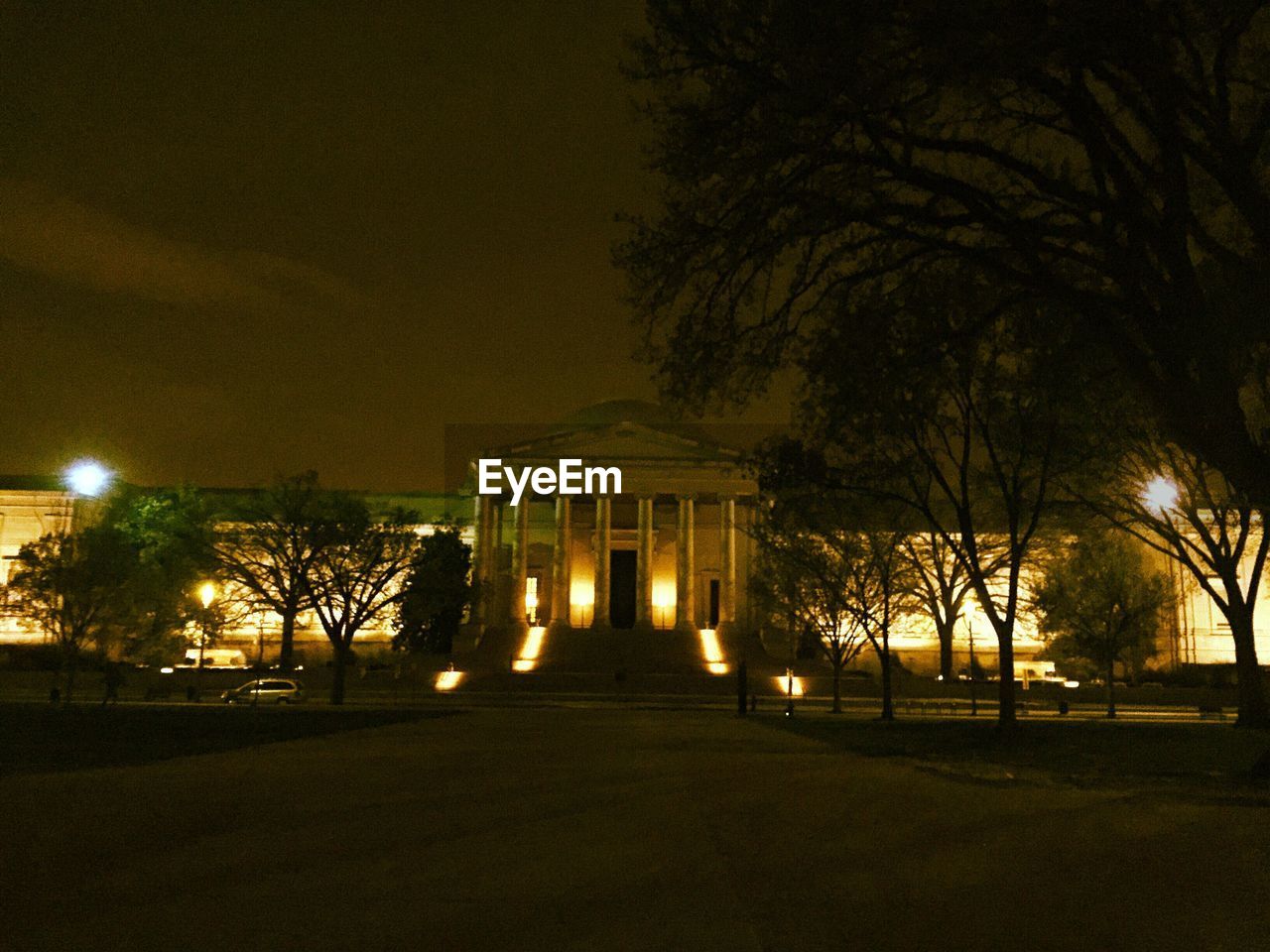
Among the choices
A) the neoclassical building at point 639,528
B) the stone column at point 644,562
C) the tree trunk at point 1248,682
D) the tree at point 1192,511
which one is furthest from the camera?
the stone column at point 644,562

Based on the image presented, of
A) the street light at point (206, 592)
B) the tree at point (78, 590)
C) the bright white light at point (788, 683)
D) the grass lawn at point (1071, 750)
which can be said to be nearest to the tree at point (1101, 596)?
the bright white light at point (788, 683)

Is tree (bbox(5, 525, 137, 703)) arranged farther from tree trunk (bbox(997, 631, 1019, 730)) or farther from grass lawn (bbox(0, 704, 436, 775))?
tree trunk (bbox(997, 631, 1019, 730))

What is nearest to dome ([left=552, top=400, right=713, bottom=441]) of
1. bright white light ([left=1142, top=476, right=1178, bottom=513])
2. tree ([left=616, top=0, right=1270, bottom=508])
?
bright white light ([left=1142, top=476, right=1178, bottom=513])

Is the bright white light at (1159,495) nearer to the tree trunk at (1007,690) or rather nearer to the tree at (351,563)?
the tree trunk at (1007,690)

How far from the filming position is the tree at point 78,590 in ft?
151

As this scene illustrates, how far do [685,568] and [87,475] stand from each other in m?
34.9

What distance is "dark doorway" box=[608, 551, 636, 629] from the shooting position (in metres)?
86.1

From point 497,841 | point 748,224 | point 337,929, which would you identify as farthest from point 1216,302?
point 337,929

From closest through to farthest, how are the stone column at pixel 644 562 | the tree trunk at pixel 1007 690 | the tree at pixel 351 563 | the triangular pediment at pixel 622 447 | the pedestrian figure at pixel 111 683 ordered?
the tree trunk at pixel 1007 690, the pedestrian figure at pixel 111 683, the tree at pixel 351 563, the stone column at pixel 644 562, the triangular pediment at pixel 622 447

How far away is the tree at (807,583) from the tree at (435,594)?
13199mm

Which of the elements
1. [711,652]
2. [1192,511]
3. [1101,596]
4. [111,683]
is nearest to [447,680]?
[711,652]

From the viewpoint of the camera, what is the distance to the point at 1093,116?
1415 centimetres

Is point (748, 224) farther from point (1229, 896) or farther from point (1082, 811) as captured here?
point (1229, 896)

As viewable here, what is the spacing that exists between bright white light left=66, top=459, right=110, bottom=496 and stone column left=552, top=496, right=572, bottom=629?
26759 mm
